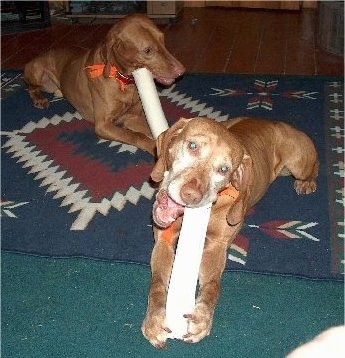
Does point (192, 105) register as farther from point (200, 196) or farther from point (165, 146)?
point (200, 196)

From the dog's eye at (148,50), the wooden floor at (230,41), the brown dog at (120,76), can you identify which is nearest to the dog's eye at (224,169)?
the brown dog at (120,76)

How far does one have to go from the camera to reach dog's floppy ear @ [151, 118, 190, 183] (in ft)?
7.69

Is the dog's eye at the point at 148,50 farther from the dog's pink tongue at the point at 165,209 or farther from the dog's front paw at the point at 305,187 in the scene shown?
the dog's pink tongue at the point at 165,209

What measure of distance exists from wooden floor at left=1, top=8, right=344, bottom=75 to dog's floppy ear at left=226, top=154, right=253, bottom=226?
9.49 ft

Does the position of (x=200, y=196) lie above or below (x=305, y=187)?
above

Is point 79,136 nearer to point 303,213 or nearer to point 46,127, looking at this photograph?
point 46,127

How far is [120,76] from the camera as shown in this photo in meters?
3.66

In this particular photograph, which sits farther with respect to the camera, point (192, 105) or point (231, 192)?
point (192, 105)

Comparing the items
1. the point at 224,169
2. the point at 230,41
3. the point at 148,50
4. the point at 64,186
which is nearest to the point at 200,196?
the point at 224,169

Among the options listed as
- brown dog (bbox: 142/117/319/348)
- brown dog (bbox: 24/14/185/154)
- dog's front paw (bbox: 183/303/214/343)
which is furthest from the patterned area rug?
dog's front paw (bbox: 183/303/214/343)

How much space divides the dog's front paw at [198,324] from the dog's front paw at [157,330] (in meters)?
0.08

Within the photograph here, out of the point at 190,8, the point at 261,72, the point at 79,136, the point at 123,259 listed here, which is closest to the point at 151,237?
the point at 123,259

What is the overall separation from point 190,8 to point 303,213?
5.47 metres

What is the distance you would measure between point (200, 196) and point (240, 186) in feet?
1.04
